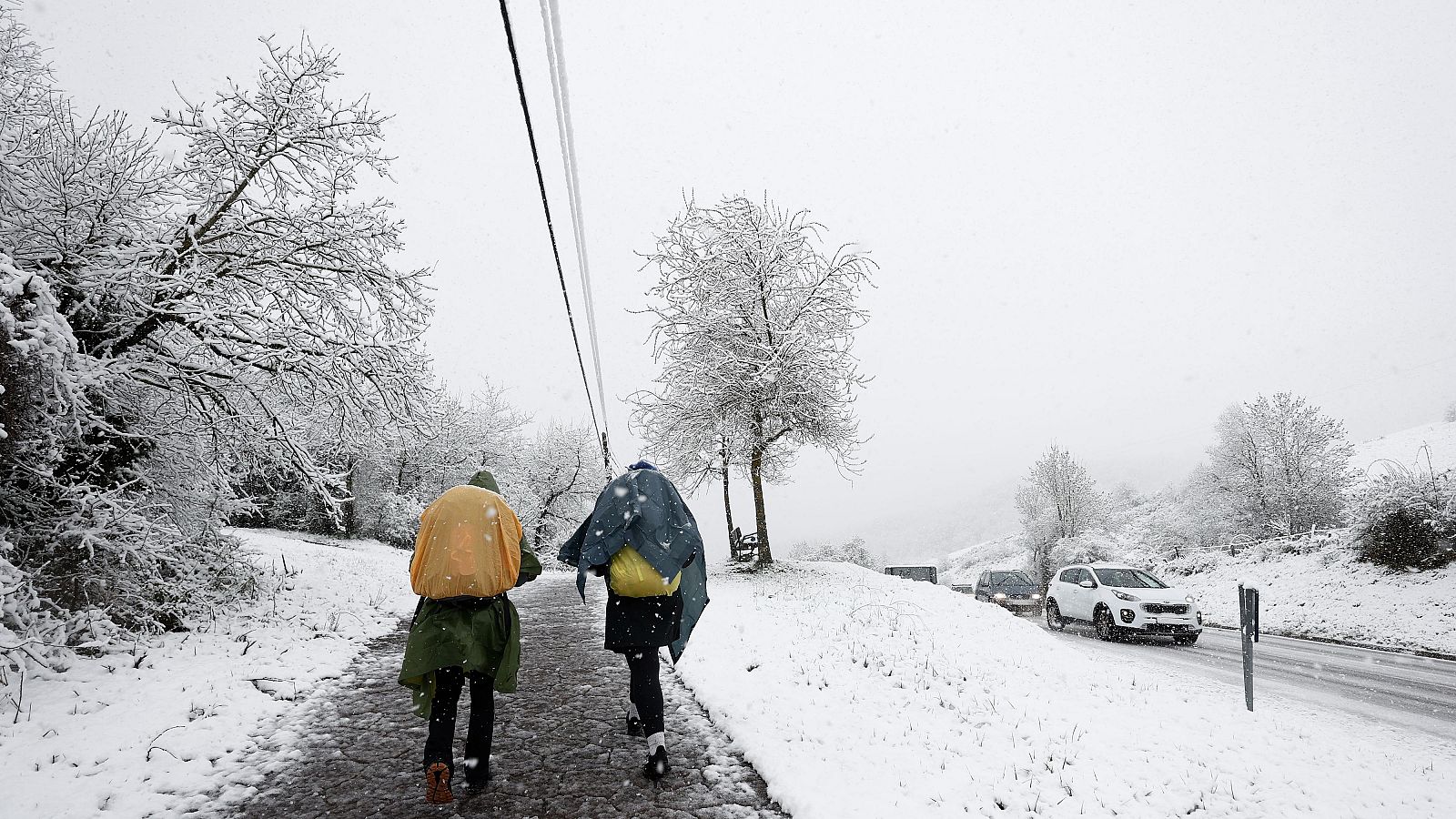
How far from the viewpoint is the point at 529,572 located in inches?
164

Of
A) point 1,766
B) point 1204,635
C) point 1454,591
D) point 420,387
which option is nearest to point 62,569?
point 1,766

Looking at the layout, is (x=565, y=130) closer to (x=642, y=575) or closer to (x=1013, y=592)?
(x=642, y=575)

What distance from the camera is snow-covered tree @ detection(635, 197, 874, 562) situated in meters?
16.3

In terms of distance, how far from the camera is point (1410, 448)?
58219mm

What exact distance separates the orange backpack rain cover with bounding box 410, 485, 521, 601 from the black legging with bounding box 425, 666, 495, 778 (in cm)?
47

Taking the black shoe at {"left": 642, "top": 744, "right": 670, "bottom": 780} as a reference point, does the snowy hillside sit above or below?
below

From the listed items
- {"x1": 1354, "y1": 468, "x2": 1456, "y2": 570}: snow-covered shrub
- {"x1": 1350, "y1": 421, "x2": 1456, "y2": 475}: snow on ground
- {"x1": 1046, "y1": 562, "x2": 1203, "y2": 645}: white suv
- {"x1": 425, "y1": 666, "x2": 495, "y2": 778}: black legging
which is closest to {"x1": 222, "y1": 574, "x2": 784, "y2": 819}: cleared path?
{"x1": 425, "y1": 666, "x2": 495, "y2": 778}: black legging

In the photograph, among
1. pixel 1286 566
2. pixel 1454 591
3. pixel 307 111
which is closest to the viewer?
pixel 307 111

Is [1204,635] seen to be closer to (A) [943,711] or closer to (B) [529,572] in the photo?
(A) [943,711]

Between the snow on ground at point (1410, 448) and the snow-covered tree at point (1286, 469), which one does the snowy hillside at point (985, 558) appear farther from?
the snow-covered tree at point (1286, 469)

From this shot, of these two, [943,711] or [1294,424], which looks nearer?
[943,711]

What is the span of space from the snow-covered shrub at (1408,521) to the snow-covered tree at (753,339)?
14.9 m

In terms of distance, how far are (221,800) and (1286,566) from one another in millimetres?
28967

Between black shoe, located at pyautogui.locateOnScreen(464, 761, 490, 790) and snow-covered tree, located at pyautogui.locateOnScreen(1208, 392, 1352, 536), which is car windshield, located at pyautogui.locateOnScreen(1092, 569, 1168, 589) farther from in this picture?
snow-covered tree, located at pyautogui.locateOnScreen(1208, 392, 1352, 536)
